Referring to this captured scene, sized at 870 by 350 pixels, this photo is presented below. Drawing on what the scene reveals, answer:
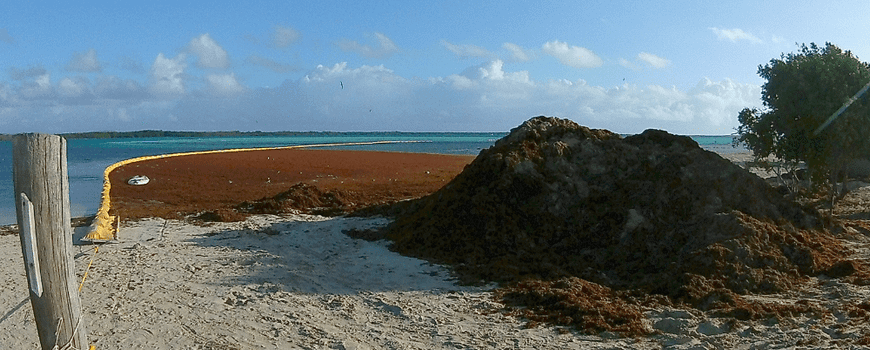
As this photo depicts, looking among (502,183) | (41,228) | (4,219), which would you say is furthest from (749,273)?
(4,219)

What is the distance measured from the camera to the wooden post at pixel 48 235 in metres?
3.96

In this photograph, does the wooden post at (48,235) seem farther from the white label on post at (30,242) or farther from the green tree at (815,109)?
the green tree at (815,109)

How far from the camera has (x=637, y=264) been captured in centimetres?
934

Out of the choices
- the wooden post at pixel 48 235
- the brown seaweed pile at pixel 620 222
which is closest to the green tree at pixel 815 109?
the brown seaweed pile at pixel 620 222

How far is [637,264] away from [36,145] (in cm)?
801

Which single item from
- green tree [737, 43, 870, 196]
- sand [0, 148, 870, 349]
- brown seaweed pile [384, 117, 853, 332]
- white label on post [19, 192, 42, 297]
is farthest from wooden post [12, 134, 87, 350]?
green tree [737, 43, 870, 196]

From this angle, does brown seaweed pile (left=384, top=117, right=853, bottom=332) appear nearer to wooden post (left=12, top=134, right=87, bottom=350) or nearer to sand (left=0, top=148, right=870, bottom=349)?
sand (left=0, top=148, right=870, bottom=349)

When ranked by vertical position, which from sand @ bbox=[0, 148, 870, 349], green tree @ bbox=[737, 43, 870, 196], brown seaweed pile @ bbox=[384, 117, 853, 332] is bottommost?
sand @ bbox=[0, 148, 870, 349]

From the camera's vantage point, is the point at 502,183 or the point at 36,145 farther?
the point at 502,183

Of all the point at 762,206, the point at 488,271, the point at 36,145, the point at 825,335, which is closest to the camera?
the point at 36,145

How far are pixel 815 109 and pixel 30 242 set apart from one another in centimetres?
1479

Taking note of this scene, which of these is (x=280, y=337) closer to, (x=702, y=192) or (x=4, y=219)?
(x=702, y=192)

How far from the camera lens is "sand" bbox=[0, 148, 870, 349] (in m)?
6.50

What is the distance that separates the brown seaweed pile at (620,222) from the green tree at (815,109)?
329cm
